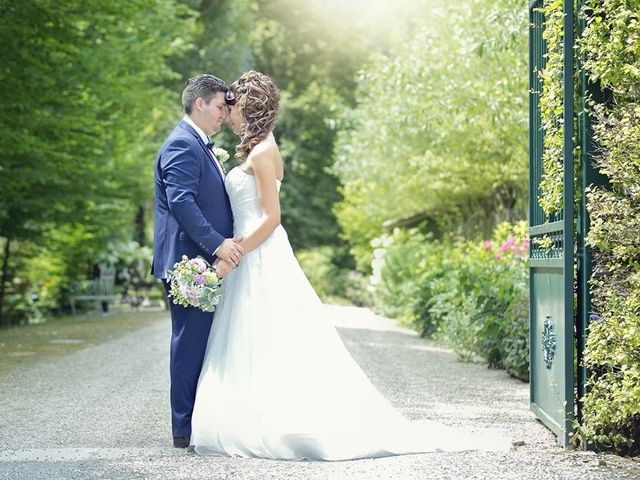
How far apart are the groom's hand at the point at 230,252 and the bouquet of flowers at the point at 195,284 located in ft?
0.37

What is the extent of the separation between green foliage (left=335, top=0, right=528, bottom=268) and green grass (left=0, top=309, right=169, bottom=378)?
21.2ft

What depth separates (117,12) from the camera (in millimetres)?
17734

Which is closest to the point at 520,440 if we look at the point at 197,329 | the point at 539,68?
the point at 197,329

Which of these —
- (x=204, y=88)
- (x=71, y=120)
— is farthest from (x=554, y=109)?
(x=71, y=120)

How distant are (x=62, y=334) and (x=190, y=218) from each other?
546 inches

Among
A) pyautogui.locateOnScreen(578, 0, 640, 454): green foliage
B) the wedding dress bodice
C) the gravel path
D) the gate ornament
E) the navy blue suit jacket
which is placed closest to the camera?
the gravel path

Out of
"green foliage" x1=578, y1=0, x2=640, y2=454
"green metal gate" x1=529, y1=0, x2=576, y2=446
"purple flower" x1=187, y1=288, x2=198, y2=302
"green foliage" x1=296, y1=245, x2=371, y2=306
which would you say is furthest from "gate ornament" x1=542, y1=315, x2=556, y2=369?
"green foliage" x1=296, y1=245, x2=371, y2=306

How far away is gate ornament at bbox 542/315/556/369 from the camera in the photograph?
25.3 ft

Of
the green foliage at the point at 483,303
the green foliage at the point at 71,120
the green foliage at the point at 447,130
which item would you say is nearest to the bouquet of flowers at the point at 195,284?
the green foliage at the point at 483,303

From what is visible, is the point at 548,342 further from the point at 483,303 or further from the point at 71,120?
the point at 71,120

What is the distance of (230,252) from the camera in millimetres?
7246

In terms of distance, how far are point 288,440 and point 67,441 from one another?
174cm

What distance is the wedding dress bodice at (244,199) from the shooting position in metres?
7.46

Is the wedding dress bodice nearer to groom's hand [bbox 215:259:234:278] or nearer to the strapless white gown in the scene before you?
the strapless white gown
